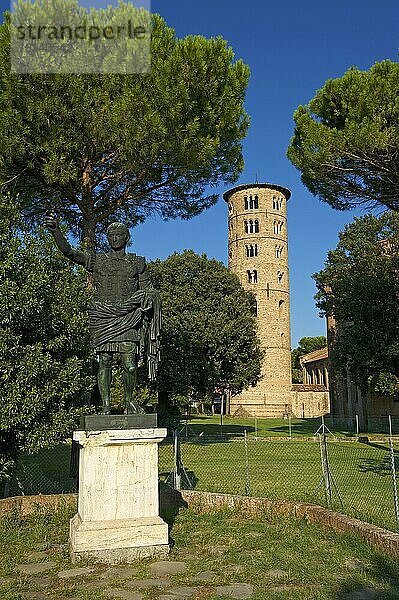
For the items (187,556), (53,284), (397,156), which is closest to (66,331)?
(53,284)

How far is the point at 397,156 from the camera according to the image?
38.8 ft

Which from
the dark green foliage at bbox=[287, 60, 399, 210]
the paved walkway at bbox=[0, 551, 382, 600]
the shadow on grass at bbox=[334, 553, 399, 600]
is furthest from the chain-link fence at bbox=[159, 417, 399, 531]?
the dark green foliage at bbox=[287, 60, 399, 210]

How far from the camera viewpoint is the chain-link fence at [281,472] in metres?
8.83

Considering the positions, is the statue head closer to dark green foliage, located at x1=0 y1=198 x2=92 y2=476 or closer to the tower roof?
dark green foliage, located at x1=0 y1=198 x2=92 y2=476

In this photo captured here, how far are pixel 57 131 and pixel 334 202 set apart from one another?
677cm

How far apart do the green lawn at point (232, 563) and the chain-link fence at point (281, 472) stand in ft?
3.45

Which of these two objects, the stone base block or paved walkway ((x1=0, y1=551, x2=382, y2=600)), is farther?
the stone base block

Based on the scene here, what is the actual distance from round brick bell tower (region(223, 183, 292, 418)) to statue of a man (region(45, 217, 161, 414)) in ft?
143

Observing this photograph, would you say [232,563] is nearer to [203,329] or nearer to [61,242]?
[61,242]

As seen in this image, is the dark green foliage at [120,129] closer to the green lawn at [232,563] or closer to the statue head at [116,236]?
the statue head at [116,236]

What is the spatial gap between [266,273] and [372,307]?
27622mm

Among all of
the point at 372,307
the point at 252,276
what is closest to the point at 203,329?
the point at 372,307

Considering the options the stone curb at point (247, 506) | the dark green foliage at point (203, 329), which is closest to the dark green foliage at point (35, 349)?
the stone curb at point (247, 506)

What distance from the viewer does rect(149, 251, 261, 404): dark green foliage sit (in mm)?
25062
